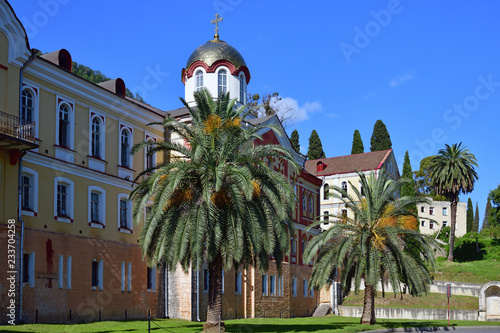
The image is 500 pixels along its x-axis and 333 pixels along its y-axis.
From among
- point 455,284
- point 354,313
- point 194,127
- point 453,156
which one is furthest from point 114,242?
point 453,156

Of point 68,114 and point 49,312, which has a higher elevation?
point 68,114

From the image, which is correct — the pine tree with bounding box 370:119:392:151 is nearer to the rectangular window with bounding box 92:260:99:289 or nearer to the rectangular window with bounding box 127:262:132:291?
the rectangular window with bounding box 127:262:132:291

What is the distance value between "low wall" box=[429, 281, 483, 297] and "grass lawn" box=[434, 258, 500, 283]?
8.17 ft

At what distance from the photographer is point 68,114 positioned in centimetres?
3409

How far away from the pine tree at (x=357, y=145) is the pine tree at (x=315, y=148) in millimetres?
4712

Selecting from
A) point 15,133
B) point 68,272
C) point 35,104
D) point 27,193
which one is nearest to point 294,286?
point 68,272

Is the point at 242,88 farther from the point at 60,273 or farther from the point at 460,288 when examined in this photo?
the point at 460,288

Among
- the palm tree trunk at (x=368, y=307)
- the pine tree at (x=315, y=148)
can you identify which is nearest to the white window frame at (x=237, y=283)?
the palm tree trunk at (x=368, y=307)

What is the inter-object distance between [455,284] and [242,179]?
138 ft

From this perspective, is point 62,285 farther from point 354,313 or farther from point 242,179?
point 354,313

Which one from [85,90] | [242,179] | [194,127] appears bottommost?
[242,179]

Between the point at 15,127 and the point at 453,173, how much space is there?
191 feet

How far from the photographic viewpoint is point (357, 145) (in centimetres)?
9944

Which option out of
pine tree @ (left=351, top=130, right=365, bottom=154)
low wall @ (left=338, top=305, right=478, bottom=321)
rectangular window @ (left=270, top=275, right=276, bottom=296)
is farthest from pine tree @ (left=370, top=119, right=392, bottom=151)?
rectangular window @ (left=270, top=275, right=276, bottom=296)
